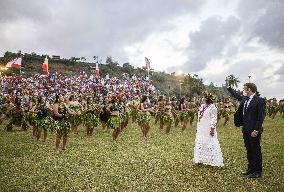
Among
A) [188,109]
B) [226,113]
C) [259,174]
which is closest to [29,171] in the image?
[259,174]

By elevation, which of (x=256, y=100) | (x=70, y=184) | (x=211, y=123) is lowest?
(x=70, y=184)

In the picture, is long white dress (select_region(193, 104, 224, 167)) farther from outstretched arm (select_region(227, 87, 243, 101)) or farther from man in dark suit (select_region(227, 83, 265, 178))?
man in dark suit (select_region(227, 83, 265, 178))

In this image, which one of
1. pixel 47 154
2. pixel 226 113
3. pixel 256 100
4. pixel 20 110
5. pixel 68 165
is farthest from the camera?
pixel 226 113

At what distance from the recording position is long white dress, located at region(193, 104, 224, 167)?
30.5ft

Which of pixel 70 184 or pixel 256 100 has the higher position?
pixel 256 100

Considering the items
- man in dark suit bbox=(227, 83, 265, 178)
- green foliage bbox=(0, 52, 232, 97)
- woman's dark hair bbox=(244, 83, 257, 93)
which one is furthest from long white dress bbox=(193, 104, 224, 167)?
green foliage bbox=(0, 52, 232, 97)

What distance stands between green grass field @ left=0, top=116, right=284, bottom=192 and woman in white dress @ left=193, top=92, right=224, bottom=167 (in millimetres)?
250

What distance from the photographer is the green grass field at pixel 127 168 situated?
7.68 metres

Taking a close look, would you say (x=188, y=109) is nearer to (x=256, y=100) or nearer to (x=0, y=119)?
(x=0, y=119)

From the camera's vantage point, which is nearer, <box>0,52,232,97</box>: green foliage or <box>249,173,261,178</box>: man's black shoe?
<box>249,173,261,178</box>: man's black shoe

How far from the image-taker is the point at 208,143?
9.40m

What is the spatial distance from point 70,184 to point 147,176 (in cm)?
190

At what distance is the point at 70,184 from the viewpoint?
25.6 ft

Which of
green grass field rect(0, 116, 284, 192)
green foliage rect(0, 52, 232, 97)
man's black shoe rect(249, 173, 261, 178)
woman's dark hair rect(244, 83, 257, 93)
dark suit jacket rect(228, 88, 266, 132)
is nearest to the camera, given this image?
green grass field rect(0, 116, 284, 192)
